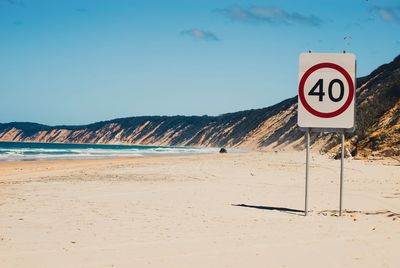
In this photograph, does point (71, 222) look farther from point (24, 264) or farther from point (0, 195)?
point (0, 195)

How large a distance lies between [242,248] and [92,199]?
19.3ft

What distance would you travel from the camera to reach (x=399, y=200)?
441 inches

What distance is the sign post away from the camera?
905 cm

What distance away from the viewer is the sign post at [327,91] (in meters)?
9.05

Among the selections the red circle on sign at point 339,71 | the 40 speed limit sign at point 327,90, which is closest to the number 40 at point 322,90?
the 40 speed limit sign at point 327,90

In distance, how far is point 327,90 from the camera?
9141 mm

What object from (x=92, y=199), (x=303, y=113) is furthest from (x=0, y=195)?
(x=303, y=113)

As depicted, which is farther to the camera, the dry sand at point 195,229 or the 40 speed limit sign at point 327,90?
the 40 speed limit sign at point 327,90

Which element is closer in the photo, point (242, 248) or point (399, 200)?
point (242, 248)

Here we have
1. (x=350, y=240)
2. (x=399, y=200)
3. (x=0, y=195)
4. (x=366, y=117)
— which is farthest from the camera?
(x=366, y=117)

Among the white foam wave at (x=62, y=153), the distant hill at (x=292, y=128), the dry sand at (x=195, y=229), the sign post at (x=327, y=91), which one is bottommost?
the dry sand at (x=195, y=229)

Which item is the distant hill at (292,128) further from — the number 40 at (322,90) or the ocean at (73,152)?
the number 40 at (322,90)

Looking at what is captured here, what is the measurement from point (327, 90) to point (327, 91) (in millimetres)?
18

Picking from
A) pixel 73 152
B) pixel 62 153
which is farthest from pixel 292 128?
pixel 62 153
